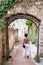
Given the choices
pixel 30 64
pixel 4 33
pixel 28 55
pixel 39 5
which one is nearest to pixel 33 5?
pixel 39 5

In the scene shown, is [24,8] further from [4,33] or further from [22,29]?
[22,29]

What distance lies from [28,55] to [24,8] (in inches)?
149

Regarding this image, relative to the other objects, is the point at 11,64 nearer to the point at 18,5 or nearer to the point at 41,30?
the point at 41,30

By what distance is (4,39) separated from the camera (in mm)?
12008

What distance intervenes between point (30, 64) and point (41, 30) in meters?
1.84

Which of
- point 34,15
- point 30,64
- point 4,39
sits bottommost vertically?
point 30,64

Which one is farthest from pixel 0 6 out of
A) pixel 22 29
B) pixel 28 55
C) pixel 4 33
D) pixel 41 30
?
pixel 22 29

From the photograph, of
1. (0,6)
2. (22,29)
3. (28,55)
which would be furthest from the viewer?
(22,29)

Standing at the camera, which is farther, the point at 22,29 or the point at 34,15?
the point at 22,29

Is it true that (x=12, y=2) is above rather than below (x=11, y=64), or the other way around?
above

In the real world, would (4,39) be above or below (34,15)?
below

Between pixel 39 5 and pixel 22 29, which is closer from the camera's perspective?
pixel 39 5

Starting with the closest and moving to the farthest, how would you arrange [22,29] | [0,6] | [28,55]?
[0,6], [28,55], [22,29]

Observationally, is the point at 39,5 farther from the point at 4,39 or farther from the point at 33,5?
the point at 4,39
